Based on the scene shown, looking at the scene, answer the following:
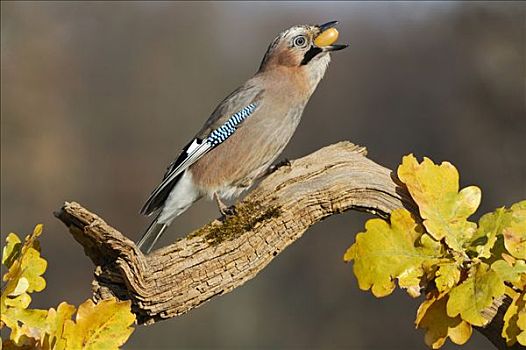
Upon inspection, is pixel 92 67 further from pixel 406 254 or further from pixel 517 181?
pixel 406 254

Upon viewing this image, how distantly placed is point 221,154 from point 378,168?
1123mm

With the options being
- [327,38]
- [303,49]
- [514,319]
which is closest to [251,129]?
[303,49]

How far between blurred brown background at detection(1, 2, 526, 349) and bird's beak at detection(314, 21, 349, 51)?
10.4 feet

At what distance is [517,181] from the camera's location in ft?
19.2

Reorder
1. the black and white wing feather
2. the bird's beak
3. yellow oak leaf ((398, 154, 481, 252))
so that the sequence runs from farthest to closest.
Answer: the black and white wing feather → the bird's beak → yellow oak leaf ((398, 154, 481, 252))

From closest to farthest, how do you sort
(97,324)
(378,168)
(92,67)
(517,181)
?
(97,324) → (378,168) → (517,181) → (92,67)

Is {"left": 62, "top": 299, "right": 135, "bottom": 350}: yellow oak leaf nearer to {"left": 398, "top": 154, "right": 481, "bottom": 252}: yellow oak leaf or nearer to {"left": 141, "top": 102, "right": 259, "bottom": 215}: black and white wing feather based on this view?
{"left": 398, "top": 154, "right": 481, "bottom": 252}: yellow oak leaf

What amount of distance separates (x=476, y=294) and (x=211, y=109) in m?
10.0

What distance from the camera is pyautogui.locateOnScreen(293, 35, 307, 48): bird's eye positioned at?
8.13 feet

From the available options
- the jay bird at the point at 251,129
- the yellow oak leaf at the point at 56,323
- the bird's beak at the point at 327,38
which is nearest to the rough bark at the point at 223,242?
the yellow oak leaf at the point at 56,323

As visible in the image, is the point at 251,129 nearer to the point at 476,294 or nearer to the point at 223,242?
the point at 223,242

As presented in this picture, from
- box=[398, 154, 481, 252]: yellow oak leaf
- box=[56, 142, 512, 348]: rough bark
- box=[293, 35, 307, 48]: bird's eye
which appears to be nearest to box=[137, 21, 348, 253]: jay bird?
box=[293, 35, 307, 48]: bird's eye

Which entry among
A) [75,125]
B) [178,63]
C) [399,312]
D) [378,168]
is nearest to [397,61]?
[178,63]

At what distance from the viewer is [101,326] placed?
1103 mm
